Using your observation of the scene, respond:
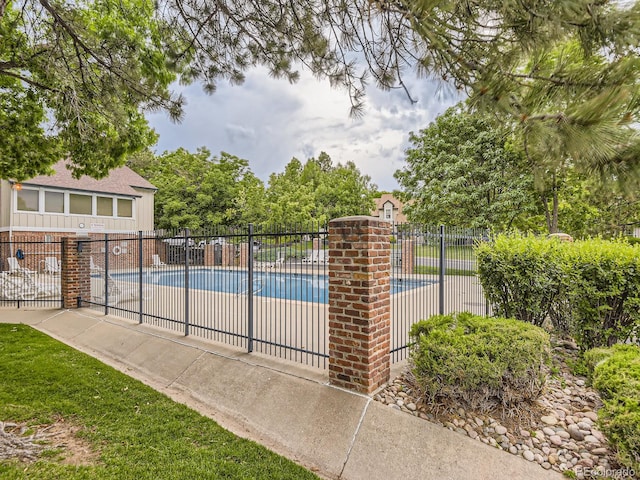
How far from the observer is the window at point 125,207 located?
19.6m

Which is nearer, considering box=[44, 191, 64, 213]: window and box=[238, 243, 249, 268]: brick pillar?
box=[238, 243, 249, 268]: brick pillar

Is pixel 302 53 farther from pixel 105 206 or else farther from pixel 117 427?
pixel 105 206

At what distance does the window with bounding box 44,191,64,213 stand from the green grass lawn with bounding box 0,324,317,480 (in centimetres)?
1435

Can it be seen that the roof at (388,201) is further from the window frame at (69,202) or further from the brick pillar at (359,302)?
the brick pillar at (359,302)

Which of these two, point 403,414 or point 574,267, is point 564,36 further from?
point 403,414

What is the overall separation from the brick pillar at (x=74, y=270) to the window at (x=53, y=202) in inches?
424

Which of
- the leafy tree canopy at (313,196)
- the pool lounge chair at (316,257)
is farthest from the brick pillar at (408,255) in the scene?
the leafy tree canopy at (313,196)

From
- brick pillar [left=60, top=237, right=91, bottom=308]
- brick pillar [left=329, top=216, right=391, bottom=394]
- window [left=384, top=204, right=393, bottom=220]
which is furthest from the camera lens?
window [left=384, top=204, right=393, bottom=220]

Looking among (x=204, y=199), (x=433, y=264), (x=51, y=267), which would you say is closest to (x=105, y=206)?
(x=204, y=199)

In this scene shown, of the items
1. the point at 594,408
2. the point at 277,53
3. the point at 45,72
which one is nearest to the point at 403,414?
the point at 594,408

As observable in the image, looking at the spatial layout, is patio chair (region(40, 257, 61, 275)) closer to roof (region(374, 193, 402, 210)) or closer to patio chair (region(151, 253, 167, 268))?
patio chair (region(151, 253, 167, 268))

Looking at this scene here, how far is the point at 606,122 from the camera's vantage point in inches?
87.7

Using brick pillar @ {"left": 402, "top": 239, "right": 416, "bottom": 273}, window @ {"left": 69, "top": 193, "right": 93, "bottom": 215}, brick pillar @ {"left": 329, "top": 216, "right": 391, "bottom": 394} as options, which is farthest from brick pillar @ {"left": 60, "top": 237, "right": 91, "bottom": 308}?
window @ {"left": 69, "top": 193, "right": 93, "bottom": 215}

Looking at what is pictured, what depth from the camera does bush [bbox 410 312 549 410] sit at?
317 centimetres
